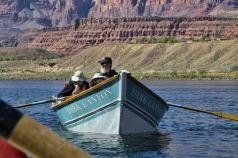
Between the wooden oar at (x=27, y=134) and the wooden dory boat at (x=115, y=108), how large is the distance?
13757mm

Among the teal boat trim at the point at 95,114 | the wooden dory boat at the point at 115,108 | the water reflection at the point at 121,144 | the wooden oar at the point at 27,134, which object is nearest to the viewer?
the wooden oar at the point at 27,134

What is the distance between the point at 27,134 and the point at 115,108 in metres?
14.8

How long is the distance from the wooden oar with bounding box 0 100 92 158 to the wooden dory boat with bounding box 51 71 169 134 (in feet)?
45.1

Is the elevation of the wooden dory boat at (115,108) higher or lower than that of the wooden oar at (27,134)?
lower

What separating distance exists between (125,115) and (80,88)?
2193 millimetres

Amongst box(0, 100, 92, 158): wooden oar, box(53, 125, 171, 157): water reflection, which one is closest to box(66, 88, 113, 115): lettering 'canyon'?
box(53, 125, 171, 157): water reflection

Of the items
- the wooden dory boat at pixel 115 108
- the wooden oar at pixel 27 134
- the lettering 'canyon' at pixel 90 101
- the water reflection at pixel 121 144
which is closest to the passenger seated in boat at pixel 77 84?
the wooden dory boat at pixel 115 108

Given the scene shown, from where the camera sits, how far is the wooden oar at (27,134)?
2.38 metres

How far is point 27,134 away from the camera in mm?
2381

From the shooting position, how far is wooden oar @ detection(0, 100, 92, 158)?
2385mm

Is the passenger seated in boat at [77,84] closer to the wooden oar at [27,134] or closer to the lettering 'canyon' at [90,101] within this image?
the lettering 'canyon' at [90,101]

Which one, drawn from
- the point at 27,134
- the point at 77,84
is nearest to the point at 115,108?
the point at 77,84

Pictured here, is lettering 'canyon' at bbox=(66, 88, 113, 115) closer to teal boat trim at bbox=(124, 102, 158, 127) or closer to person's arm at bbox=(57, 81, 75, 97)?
teal boat trim at bbox=(124, 102, 158, 127)

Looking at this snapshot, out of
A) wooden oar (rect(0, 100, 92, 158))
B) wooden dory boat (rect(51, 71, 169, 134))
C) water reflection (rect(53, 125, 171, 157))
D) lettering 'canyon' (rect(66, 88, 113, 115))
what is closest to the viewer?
wooden oar (rect(0, 100, 92, 158))
